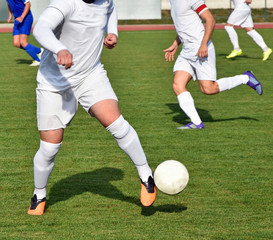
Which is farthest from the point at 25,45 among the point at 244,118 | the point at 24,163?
the point at 24,163

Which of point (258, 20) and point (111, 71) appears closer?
point (111, 71)

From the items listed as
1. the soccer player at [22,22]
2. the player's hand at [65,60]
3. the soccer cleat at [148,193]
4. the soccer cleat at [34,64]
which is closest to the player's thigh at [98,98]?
the soccer cleat at [148,193]

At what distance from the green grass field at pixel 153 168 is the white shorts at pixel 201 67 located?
2.54 feet

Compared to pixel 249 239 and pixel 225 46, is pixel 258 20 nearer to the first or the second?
pixel 225 46

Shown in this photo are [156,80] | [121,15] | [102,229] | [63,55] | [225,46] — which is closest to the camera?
[63,55]

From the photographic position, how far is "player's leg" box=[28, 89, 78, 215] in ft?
17.3

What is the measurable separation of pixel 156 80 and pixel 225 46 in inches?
327

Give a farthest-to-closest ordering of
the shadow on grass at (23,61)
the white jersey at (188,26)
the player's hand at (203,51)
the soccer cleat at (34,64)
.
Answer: the shadow on grass at (23,61)
the soccer cleat at (34,64)
the white jersey at (188,26)
the player's hand at (203,51)

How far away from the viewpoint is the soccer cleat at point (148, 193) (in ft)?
17.4

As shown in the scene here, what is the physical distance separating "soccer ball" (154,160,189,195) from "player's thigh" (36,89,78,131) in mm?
934

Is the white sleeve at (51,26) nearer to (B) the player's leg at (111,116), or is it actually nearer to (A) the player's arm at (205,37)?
(B) the player's leg at (111,116)

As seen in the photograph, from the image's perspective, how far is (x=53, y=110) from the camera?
5254 millimetres

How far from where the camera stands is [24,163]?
7.21 metres

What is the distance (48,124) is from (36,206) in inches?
28.8
